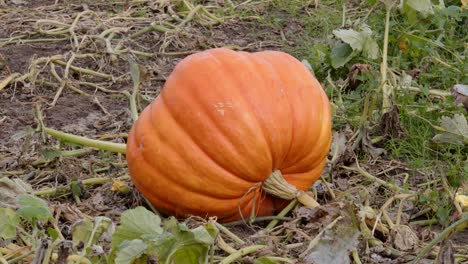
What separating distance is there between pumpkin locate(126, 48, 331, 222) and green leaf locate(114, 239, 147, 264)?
53cm

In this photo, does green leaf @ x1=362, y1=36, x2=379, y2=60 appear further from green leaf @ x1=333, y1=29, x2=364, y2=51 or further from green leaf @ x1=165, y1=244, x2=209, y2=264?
green leaf @ x1=165, y1=244, x2=209, y2=264

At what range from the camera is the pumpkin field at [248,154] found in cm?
233

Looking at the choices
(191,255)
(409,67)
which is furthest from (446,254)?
(409,67)

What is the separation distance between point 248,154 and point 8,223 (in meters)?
0.65

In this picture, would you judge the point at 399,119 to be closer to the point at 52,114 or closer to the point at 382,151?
the point at 382,151

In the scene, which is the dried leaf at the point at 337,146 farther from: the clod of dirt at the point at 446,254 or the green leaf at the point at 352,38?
the clod of dirt at the point at 446,254

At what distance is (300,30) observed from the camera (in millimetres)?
5176

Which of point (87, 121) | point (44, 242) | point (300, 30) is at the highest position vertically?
point (44, 242)

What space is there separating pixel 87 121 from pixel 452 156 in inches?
58.1

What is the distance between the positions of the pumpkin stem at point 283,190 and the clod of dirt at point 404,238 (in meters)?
0.25

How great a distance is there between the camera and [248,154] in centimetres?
254

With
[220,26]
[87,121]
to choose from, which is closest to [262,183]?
[87,121]

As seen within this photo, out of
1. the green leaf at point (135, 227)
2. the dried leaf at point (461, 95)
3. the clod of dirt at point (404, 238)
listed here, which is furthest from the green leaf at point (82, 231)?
the dried leaf at point (461, 95)

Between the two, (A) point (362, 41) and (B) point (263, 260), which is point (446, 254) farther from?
(A) point (362, 41)
